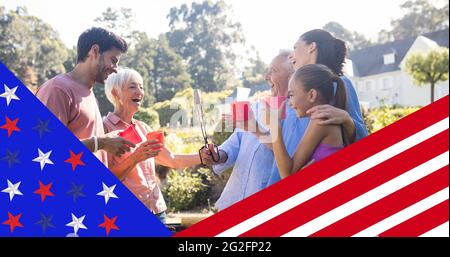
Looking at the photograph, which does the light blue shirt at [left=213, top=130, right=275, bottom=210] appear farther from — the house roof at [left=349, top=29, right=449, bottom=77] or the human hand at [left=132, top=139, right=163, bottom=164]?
the house roof at [left=349, top=29, right=449, bottom=77]

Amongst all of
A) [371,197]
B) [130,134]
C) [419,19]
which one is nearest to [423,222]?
[371,197]

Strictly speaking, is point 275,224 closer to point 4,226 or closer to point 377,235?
point 377,235

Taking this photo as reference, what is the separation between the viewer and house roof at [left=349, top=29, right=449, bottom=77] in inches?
90.0

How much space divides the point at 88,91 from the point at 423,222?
59.1 inches

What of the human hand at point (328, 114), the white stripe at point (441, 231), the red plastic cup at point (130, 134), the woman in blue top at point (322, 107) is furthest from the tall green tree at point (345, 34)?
the red plastic cup at point (130, 134)

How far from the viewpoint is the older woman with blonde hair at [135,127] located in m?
2.32

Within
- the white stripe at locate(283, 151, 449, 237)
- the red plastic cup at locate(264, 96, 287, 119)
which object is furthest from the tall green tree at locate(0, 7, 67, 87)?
the white stripe at locate(283, 151, 449, 237)

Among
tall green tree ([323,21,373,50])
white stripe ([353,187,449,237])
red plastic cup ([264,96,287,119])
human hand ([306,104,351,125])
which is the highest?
tall green tree ([323,21,373,50])

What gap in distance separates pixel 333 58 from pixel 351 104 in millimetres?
209

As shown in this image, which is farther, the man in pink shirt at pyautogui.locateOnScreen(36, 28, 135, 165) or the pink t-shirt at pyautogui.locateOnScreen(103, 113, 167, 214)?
the pink t-shirt at pyautogui.locateOnScreen(103, 113, 167, 214)

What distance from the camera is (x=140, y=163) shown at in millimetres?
2348

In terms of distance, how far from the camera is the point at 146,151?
2.32 metres

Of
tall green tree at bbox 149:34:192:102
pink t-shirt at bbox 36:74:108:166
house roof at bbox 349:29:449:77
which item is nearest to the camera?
pink t-shirt at bbox 36:74:108:166
